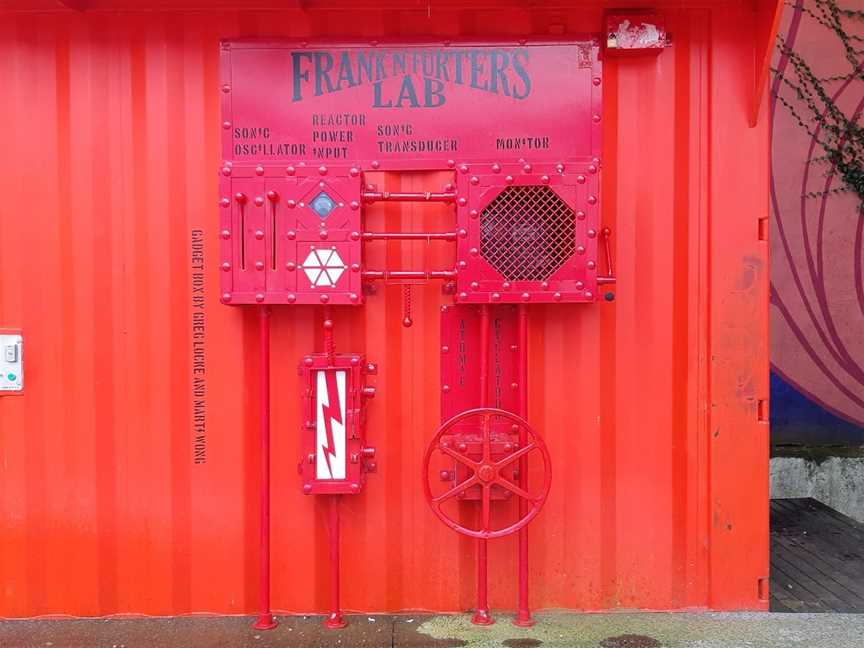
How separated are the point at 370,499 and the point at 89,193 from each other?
2040 millimetres

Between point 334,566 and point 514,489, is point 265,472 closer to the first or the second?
point 334,566

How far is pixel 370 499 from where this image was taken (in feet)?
12.2

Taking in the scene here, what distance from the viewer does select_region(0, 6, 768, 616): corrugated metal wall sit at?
3662 mm

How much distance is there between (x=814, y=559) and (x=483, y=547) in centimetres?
247

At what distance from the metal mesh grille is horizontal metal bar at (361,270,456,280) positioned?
8.3 inches

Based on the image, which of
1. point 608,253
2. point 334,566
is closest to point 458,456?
point 334,566

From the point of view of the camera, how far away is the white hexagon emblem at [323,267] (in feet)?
11.2

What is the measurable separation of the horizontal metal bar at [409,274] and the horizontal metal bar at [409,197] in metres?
0.34

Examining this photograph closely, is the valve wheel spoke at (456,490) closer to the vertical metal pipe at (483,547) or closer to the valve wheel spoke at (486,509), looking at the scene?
the valve wheel spoke at (486,509)

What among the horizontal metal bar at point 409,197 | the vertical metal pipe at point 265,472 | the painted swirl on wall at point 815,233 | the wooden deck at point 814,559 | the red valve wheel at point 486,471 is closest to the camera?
the red valve wheel at point 486,471

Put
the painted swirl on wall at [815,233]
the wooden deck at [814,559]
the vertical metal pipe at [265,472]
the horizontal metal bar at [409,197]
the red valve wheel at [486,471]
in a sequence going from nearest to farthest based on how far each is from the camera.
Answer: the red valve wheel at [486,471] → the horizontal metal bar at [409,197] → the vertical metal pipe at [265,472] → the wooden deck at [814,559] → the painted swirl on wall at [815,233]

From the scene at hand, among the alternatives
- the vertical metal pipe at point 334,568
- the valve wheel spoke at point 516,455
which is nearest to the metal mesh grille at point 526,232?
the valve wheel spoke at point 516,455

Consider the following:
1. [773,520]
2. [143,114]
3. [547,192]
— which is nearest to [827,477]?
[773,520]

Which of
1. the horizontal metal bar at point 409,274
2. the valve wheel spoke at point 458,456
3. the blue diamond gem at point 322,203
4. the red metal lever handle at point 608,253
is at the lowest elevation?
the valve wheel spoke at point 458,456
